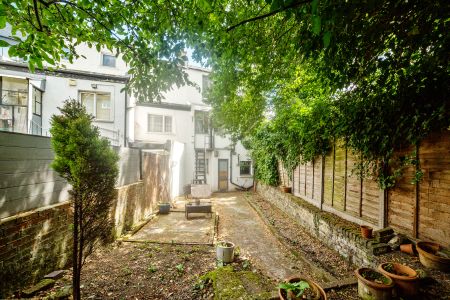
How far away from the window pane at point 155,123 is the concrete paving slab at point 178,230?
8250 millimetres

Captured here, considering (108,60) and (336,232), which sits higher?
(108,60)

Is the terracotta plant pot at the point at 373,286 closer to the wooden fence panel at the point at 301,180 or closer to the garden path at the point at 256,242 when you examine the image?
the garden path at the point at 256,242

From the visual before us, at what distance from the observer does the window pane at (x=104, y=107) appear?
12141mm

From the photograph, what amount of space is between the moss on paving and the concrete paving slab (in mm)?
2428

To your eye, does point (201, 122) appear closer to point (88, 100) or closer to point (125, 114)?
point (125, 114)

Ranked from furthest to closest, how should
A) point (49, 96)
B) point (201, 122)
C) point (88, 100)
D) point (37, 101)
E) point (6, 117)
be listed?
1. point (201, 122)
2. point (88, 100)
3. point (49, 96)
4. point (37, 101)
5. point (6, 117)

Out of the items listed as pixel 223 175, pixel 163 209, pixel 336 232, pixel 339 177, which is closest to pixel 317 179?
pixel 339 177

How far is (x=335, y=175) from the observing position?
7180mm

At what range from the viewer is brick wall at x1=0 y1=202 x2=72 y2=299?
3334mm

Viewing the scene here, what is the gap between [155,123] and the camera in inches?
642

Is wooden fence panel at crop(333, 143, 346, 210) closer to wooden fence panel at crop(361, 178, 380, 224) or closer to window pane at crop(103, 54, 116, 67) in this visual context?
wooden fence panel at crop(361, 178, 380, 224)

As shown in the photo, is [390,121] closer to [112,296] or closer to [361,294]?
[361,294]

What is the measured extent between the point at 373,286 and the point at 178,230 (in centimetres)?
610

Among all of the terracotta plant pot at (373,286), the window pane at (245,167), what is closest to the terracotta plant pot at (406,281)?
the terracotta plant pot at (373,286)
